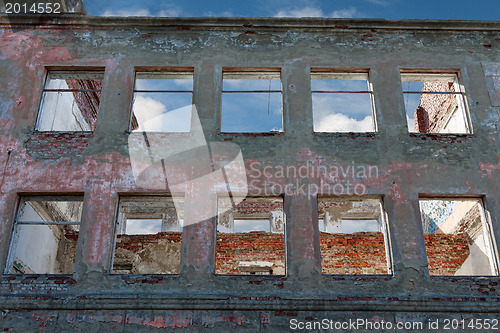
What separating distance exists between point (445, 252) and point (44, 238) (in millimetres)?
11073

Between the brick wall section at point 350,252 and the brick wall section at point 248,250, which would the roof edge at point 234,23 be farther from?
the brick wall section at point 248,250

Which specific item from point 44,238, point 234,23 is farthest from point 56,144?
point 234,23

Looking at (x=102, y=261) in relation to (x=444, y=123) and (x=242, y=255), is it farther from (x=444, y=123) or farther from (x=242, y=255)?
(x=444, y=123)

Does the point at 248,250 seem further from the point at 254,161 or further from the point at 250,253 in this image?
the point at 254,161

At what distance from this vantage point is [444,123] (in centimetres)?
1545

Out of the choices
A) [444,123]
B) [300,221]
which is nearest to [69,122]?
[300,221]

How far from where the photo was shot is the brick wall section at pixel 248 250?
49.0 ft

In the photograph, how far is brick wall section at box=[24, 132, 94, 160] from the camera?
35.8ft

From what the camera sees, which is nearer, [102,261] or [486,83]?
[102,261]

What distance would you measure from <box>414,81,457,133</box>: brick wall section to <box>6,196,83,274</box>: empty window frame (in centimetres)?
1055

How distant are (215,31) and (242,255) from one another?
6.36 m

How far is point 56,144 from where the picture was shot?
11031mm

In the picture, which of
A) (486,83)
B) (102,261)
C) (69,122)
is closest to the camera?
(102,261)

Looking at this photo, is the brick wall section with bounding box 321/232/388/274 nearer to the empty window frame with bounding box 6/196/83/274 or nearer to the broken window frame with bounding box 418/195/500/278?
the broken window frame with bounding box 418/195/500/278
